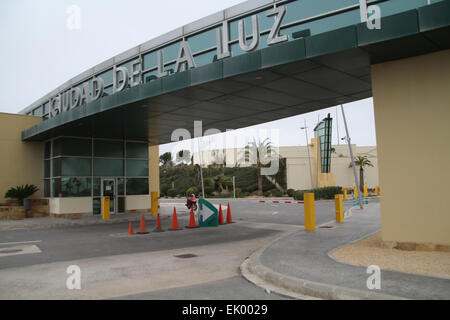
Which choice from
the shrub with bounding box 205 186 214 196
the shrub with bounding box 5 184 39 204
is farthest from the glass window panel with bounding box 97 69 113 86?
the shrub with bounding box 205 186 214 196

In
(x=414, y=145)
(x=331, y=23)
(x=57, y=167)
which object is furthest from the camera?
(x=57, y=167)

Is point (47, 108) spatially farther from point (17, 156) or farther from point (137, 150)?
point (137, 150)

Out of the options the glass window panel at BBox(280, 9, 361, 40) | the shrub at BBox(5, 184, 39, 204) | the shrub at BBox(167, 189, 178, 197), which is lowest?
the shrub at BBox(167, 189, 178, 197)

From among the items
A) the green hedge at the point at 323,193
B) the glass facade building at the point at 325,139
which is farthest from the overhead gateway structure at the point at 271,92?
the glass facade building at the point at 325,139

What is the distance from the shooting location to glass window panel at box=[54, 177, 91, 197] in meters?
19.8

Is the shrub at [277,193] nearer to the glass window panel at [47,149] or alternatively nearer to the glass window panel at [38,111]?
the glass window panel at [38,111]

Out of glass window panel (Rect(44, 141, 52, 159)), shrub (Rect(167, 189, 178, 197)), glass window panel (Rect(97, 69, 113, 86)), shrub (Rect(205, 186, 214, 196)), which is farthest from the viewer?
shrub (Rect(167, 189, 178, 197))

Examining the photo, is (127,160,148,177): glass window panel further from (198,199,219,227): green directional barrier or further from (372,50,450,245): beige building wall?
(372,50,450,245): beige building wall

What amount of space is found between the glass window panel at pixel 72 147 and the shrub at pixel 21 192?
7.72 ft

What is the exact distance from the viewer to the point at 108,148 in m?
21.7

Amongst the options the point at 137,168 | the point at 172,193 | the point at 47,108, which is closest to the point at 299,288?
the point at 137,168

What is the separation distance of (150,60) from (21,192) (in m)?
10.2

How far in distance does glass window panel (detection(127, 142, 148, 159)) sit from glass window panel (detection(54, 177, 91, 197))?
10.6 feet

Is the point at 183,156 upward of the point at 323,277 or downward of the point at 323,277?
upward
